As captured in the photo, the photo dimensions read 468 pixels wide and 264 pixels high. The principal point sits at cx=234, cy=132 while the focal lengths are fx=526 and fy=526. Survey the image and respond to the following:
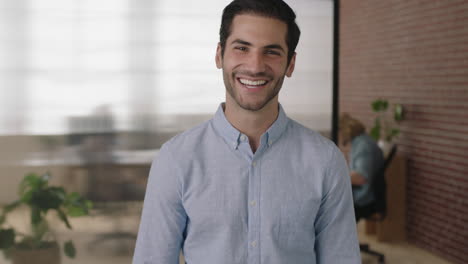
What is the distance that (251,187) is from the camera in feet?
3.87

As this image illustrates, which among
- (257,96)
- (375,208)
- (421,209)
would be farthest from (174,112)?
(421,209)

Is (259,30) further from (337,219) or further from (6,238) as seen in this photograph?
(6,238)

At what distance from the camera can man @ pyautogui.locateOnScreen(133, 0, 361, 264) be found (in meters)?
1.15

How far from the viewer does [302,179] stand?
3.87ft

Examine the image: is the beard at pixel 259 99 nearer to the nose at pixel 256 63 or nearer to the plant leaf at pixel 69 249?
the nose at pixel 256 63

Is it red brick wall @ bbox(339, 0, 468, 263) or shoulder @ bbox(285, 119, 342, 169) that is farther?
red brick wall @ bbox(339, 0, 468, 263)

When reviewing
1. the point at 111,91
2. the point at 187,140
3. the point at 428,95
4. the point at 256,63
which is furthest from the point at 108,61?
the point at 428,95

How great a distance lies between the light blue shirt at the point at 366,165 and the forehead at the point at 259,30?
11.1 feet

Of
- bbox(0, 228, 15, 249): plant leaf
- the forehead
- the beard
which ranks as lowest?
bbox(0, 228, 15, 249): plant leaf

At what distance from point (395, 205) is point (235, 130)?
4414 mm

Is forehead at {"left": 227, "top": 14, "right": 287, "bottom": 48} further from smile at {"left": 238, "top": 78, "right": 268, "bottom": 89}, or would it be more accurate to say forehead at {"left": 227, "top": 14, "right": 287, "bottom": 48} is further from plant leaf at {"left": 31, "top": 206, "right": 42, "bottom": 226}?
plant leaf at {"left": 31, "top": 206, "right": 42, "bottom": 226}

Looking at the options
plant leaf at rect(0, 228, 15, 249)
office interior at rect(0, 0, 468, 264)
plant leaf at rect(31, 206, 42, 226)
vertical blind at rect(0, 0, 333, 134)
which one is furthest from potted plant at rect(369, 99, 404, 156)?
plant leaf at rect(0, 228, 15, 249)

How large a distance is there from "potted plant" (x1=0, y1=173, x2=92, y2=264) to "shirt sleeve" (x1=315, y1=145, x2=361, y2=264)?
2.06 meters

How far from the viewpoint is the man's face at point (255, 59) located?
1.15 m
